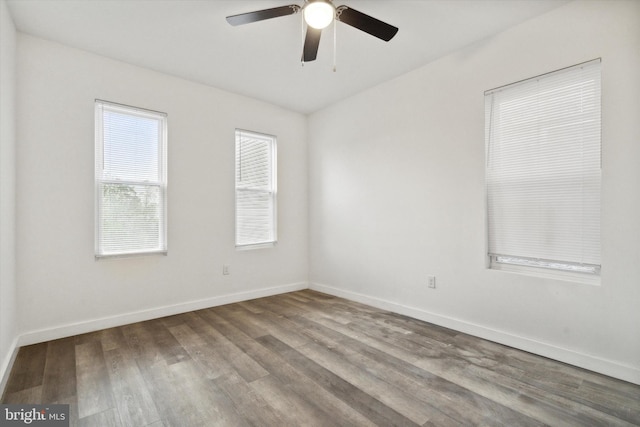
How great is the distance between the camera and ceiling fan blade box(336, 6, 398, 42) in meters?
2.07

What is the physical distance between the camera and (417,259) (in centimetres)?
347

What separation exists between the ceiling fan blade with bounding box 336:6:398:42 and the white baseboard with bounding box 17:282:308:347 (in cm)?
341

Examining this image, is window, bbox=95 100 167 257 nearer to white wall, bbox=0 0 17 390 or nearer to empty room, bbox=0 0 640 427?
empty room, bbox=0 0 640 427

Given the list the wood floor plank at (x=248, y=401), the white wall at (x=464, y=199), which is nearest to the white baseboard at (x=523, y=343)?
the white wall at (x=464, y=199)

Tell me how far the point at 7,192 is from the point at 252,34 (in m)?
2.37

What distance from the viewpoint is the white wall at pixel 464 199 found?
220 cm

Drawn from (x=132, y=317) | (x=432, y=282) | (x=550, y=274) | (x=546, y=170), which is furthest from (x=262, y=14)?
(x=132, y=317)

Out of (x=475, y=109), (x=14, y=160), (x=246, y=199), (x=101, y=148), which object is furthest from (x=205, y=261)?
(x=475, y=109)

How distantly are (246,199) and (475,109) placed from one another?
9.79 ft

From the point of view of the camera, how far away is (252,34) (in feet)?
9.18

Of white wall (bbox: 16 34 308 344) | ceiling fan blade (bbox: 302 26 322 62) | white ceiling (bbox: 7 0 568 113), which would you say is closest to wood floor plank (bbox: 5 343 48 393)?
white wall (bbox: 16 34 308 344)

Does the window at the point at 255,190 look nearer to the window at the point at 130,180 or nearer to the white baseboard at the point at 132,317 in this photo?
the white baseboard at the point at 132,317

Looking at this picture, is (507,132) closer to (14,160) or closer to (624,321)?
(624,321)

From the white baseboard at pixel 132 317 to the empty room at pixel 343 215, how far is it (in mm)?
Answer: 17
